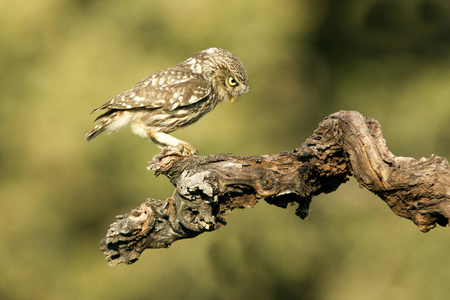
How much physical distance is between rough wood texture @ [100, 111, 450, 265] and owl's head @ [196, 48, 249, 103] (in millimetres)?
1013

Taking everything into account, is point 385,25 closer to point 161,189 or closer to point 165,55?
point 165,55

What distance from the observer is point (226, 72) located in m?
3.87

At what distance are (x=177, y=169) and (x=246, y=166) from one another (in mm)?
433

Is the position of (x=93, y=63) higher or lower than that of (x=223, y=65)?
higher

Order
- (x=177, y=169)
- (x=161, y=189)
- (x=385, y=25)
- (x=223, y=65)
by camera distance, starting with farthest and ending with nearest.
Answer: (x=385, y=25)
(x=161, y=189)
(x=223, y=65)
(x=177, y=169)

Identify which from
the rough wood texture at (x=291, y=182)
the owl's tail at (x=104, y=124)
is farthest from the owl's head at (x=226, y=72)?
the rough wood texture at (x=291, y=182)

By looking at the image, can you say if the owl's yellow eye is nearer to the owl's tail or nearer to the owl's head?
the owl's head

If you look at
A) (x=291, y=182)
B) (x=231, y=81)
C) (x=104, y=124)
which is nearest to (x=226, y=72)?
(x=231, y=81)

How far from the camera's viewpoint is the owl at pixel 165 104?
3502mm

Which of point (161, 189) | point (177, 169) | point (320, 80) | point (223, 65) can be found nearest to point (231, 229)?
point (161, 189)

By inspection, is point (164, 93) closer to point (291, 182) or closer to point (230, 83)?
point (230, 83)

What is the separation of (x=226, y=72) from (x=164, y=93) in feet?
1.79

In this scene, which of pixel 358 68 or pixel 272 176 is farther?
pixel 358 68

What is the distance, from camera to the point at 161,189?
6129 millimetres
